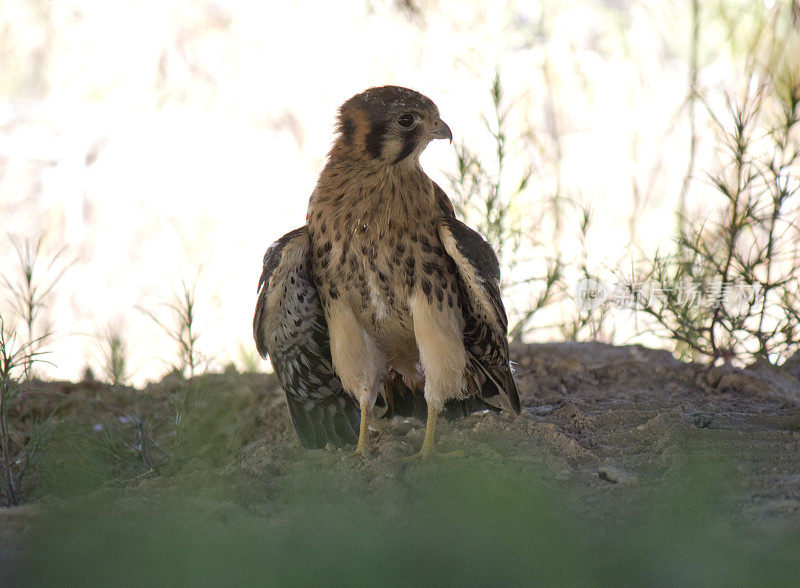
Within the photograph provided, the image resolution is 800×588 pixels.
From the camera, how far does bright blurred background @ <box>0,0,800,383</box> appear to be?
30.5 feet

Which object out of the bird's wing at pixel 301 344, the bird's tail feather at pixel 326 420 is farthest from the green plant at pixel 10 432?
the bird's tail feather at pixel 326 420

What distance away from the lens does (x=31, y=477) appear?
427 cm

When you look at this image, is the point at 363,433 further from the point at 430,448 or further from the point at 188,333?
the point at 188,333

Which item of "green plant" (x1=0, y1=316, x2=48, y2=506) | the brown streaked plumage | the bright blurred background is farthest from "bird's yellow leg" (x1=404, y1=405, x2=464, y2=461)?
the bright blurred background

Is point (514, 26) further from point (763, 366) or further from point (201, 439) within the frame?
point (201, 439)

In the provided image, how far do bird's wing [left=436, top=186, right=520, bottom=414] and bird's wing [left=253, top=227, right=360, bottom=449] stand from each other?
68 cm

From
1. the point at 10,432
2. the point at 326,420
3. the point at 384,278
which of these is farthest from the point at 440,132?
the point at 10,432

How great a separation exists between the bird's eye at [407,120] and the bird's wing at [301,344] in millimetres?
678

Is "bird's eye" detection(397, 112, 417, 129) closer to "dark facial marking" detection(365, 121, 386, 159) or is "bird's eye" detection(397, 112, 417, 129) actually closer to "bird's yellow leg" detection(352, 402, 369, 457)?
"dark facial marking" detection(365, 121, 386, 159)

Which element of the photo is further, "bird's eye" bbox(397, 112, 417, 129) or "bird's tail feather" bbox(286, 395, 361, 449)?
"bird's tail feather" bbox(286, 395, 361, 449)

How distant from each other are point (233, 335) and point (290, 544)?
691 centimetres

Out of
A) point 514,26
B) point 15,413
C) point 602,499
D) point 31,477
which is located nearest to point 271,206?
point 514,26

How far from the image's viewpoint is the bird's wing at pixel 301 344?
4.05 metres

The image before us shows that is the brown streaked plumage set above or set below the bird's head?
below
